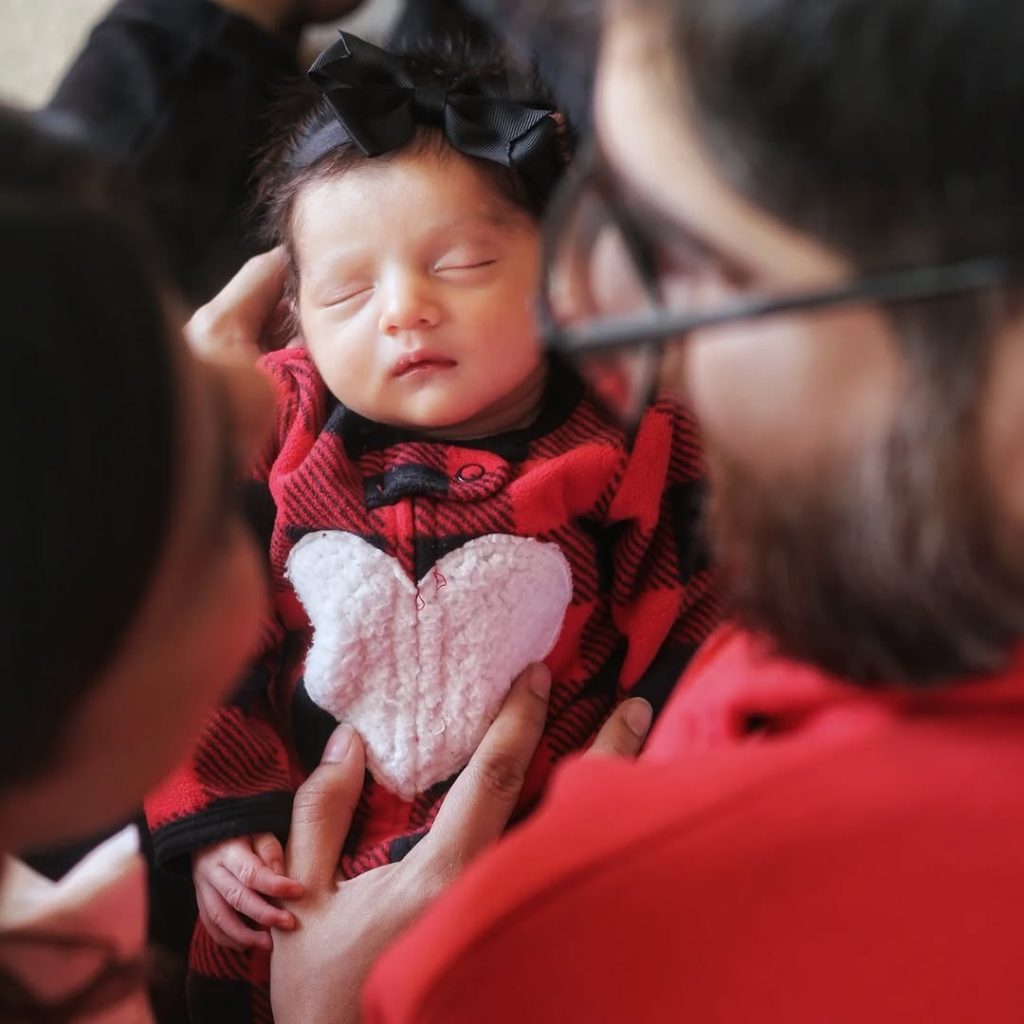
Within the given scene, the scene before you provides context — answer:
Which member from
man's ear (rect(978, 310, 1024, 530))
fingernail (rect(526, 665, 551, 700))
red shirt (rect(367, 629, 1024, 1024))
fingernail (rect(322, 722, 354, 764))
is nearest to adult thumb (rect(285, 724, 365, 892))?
fingernail (rect(322, 722, 354, 764))

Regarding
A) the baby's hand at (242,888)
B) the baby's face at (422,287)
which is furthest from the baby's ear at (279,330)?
the baby's hand at (242,888)

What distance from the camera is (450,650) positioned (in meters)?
1.00

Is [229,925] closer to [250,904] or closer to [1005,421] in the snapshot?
[250,904]

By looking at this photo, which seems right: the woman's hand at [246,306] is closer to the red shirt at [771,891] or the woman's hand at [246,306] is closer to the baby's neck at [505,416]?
the baby's neck at [505,416]

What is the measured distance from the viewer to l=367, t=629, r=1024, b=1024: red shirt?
0.49 m

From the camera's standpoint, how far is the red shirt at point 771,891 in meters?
0.49

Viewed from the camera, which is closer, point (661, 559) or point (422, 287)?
point (422, 287)

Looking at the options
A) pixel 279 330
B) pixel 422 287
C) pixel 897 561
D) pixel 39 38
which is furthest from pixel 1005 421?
pixel 39 38

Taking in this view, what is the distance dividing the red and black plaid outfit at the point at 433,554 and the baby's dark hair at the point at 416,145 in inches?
7.1

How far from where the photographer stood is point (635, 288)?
57 cm

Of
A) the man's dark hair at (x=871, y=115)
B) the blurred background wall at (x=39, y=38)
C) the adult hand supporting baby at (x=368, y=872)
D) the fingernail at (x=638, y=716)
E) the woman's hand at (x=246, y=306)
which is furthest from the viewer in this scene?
the blurred background wall at (x=39, y=38)

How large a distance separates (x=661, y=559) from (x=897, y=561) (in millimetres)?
581

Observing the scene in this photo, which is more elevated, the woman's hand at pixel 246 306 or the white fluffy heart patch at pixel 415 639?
the woman's hand at pixel 246 306

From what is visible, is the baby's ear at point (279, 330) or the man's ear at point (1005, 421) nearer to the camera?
the man's ear at point (1005, 421)
